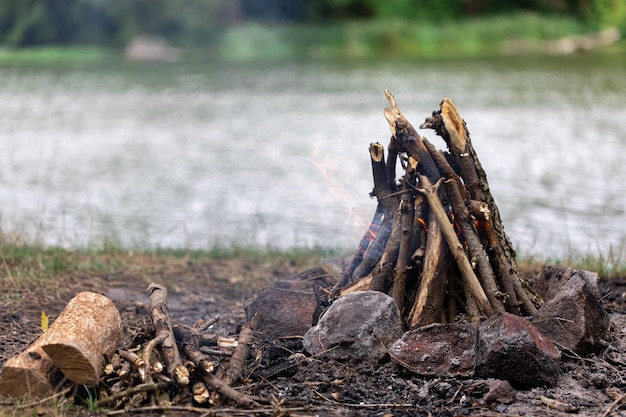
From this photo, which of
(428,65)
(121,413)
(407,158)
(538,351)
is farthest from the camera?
(428,65)

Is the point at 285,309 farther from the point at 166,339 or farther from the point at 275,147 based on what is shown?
the point at 275,147

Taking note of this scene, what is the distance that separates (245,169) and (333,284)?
871cm

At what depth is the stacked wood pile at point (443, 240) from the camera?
4426 mm

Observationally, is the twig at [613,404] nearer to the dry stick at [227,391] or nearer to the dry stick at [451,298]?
the dry stick at [451,298]

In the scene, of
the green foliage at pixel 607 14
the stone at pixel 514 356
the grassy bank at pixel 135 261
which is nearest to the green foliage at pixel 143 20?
the green foliage at pixel 607 14

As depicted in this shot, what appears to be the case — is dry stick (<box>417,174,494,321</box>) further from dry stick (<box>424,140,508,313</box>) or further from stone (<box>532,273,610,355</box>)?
stone (<box>532,273,610,355</box>)

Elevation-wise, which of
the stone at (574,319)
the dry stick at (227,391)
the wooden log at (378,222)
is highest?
the wooden log at (378,222)

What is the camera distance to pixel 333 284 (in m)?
5.08

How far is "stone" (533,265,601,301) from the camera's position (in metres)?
4.75

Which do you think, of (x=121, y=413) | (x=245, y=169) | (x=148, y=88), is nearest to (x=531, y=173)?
(x=245, y=169)

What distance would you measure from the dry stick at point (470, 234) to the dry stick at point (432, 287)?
5.6 inches

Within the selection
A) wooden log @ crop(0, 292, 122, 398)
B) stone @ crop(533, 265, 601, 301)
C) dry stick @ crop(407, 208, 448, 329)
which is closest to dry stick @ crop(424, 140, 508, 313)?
dry stick @ crop(407, 208, 448, 329)

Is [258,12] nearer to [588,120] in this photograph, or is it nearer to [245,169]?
[588,120]

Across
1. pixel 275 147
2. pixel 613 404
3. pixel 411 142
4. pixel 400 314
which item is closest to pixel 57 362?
pixel 400 314
